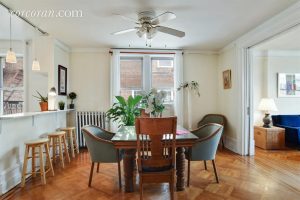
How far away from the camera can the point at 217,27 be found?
11.3 ft

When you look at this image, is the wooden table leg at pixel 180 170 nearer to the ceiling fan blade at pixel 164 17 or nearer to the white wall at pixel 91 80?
the ceiling fan blade at pixel 164 17

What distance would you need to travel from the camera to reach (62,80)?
4352 mm

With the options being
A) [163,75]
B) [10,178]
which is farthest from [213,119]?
[10,178]

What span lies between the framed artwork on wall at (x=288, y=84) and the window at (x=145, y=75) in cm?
289

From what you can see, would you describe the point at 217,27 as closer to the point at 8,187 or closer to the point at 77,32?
the point at 77,32

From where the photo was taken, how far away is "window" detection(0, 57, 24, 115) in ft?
14.5

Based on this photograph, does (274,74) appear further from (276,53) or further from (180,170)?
(180,170)

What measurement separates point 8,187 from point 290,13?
4.41 metres

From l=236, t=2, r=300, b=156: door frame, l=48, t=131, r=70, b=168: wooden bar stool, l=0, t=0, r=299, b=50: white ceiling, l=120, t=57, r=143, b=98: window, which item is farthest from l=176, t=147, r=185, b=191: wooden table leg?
l=120, t=57, r=143, b=98: window

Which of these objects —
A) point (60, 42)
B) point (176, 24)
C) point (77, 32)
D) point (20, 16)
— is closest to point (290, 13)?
point (176, 24)

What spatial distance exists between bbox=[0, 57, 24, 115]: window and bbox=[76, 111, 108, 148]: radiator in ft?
4.15

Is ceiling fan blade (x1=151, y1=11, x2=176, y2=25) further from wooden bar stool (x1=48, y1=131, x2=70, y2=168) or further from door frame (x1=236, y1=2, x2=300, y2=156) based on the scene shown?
wooden bar stool (x1=48, y1=131, x2=70, y2=168)

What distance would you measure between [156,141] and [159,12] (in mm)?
1857

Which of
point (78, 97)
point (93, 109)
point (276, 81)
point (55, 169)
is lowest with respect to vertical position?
point (55, 169)
